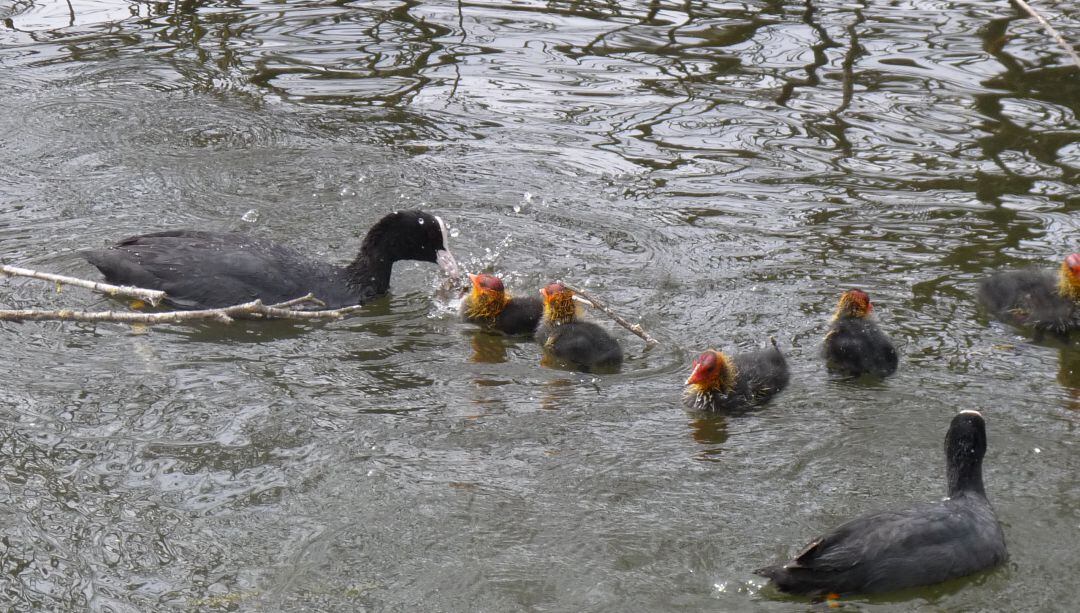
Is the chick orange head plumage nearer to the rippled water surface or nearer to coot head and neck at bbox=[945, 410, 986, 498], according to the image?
the rippled water surface

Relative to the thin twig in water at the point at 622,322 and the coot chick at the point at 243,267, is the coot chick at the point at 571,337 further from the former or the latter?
the coot chick at the point at 243,267

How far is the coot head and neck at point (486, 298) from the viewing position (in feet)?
21.0

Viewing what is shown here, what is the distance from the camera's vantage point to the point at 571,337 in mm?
6004

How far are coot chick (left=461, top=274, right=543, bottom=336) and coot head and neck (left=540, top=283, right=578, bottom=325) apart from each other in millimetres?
241

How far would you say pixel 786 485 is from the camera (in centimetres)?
485

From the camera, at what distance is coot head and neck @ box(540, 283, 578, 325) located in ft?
20.3

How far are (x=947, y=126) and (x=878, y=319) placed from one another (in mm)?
3333

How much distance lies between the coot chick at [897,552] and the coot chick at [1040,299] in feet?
7.03

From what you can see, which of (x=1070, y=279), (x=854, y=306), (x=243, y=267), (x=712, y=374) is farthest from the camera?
(x=243, y=267)

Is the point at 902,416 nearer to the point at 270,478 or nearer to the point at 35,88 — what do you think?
the point at 270,478

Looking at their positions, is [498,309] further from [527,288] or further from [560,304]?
[527,288]

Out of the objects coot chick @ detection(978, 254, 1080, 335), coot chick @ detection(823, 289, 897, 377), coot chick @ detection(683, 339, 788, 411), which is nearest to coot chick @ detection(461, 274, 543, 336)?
coot chick @ detection(683, 339, 788, 411)

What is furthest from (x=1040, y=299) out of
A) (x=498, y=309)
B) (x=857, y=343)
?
(x=498, y=309)

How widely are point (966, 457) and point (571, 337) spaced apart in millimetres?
2077
